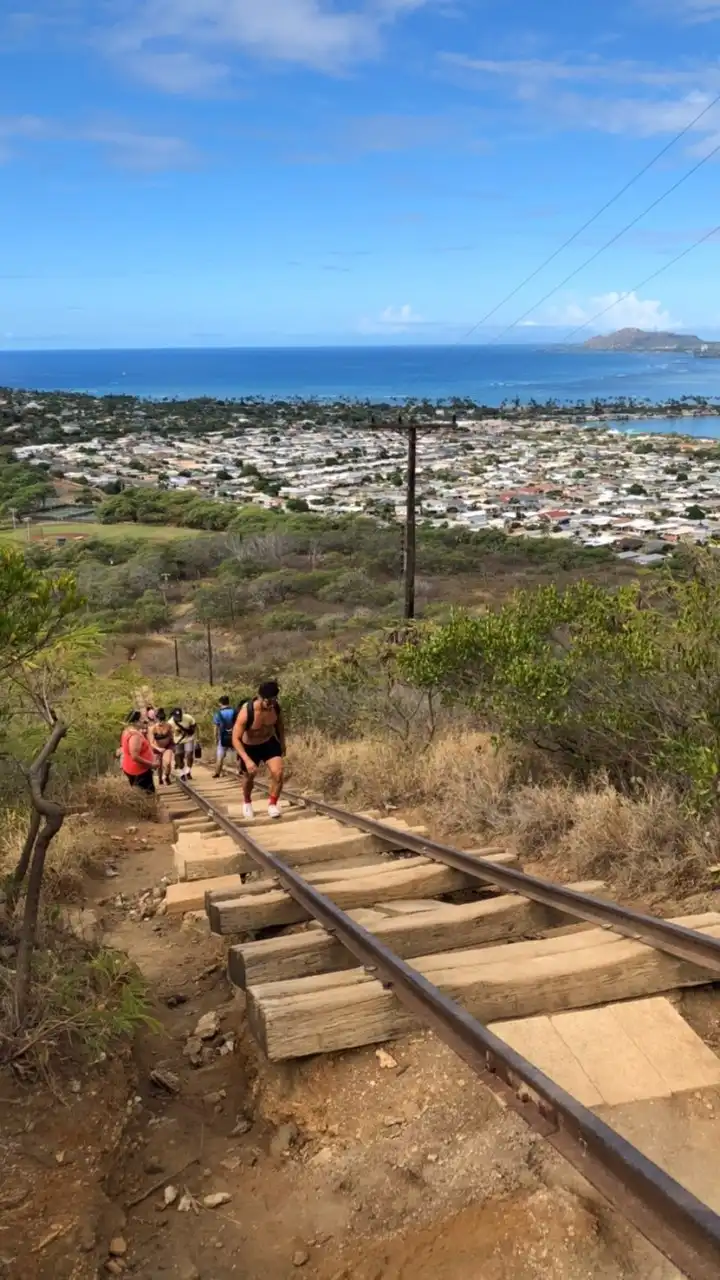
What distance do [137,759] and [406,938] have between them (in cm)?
781

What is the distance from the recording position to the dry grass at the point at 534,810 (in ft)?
20.6

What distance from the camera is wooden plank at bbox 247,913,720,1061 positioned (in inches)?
157

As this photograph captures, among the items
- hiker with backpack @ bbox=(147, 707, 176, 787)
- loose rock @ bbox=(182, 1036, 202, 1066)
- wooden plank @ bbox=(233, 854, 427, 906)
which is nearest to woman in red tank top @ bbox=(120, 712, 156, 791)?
hiker with backpack @ bbox=(147, 707, 176, 787)

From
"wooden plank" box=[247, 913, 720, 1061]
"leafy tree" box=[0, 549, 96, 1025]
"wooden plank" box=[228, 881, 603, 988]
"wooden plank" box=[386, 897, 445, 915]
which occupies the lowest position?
"wooden plank" box=[386, 897, 445, 915]

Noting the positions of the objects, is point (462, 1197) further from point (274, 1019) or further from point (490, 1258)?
point (274, 1019)

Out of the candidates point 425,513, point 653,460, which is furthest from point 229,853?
point 653,460

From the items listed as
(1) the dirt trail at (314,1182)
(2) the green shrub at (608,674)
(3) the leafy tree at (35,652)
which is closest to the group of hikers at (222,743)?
(2) the green shrub at (608,674)

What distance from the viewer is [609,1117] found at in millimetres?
3525

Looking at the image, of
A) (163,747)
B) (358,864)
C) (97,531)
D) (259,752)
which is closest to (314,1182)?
(358,864)

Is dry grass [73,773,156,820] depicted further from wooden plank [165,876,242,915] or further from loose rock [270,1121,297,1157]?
loose rock [270,1121,297,1157]

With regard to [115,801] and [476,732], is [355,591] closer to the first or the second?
[476,732]

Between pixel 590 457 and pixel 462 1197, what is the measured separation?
10451cm

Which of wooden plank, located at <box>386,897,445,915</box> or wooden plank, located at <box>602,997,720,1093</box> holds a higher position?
wooden plank, located at <box>602,997,720,1093</box>

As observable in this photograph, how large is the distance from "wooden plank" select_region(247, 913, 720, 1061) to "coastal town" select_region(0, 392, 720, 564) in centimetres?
1938
